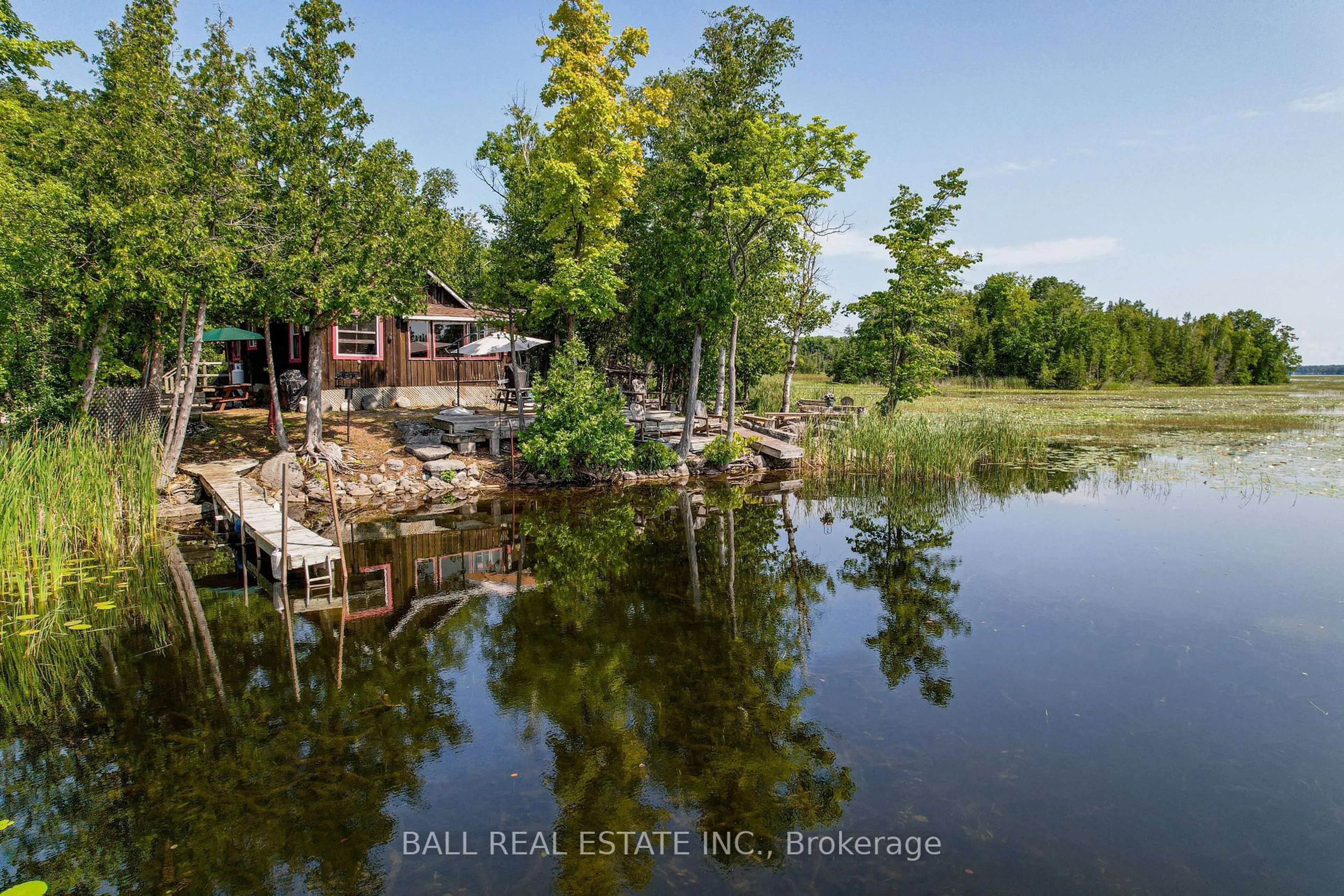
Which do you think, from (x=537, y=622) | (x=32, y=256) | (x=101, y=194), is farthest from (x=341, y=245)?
(x=537, y=622)

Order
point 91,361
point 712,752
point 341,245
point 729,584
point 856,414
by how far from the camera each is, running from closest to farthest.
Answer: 1. point 712,752
2. point 729,584
3. point 91,361
4. point 341,245
5. point 856,414

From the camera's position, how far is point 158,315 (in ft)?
51.2

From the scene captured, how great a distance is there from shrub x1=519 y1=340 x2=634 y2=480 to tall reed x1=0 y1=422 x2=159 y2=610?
7426 mm

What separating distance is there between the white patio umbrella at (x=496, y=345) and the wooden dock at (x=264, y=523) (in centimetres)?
624

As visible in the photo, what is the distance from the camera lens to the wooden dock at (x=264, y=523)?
10.2 meters

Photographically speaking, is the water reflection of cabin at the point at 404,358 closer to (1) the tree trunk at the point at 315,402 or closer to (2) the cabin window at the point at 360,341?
(2) the cabin window at the point at 360,341

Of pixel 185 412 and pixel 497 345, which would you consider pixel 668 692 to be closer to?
pixel 185 412

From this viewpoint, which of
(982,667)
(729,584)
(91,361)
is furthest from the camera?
(91,361)

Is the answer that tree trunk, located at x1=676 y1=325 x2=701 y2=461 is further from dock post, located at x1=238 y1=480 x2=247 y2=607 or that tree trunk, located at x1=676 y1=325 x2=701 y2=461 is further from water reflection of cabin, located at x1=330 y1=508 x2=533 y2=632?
dock post, located at x1=238 y1=480 x2=247 y2=607

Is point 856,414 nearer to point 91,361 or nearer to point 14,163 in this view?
point 91,361

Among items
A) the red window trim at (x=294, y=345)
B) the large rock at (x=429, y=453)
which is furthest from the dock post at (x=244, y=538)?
the red window trim at (x=294, y=345)

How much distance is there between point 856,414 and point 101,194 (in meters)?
20.8

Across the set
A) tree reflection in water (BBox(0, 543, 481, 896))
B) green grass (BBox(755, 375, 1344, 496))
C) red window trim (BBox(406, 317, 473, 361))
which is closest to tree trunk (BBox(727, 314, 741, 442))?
green grass (BBox(755, 375, 1344, 496))

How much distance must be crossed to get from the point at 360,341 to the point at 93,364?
8.06 metres
